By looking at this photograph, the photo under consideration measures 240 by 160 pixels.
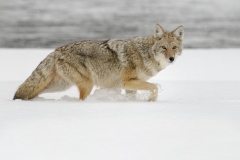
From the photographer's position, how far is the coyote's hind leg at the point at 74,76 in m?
6.89

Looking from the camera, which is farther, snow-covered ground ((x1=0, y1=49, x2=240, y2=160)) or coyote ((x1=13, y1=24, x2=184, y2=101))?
coyote ((x1=13, y1=24, x2=184, y2=101))

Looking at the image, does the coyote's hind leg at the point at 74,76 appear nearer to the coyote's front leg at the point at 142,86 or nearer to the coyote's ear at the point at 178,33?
the coyote's front leg at the point at 142,86

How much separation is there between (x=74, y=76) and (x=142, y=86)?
914mm


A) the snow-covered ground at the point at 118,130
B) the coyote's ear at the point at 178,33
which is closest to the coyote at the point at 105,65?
the coyote's ear at the point at 178,33

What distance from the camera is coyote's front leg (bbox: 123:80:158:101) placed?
22.6 feet

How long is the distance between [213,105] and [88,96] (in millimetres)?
1777

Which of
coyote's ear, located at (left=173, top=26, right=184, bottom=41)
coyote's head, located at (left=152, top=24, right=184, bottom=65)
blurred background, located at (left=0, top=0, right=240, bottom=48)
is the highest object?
coyote's ear, located at (left=173, top=26, right=184, bottom=41)

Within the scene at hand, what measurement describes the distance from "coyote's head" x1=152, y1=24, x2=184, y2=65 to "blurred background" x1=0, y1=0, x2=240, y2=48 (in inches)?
475

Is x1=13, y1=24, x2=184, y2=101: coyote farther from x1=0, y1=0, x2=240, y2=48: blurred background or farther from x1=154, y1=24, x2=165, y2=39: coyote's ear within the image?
x1=0, y1=0, x2=240, y2=48: blurred background

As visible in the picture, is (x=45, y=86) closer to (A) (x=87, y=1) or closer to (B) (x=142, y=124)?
(B) (x=142, y=124)

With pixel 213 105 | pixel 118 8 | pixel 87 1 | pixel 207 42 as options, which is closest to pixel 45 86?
pixel 213 105

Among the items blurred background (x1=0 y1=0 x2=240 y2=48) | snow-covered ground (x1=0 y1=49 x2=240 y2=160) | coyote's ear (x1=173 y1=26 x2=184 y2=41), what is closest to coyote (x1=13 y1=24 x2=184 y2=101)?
coyote's ear (x1=173 y1=26 x2=184 y2=41)

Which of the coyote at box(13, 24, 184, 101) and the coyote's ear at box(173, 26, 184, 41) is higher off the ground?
the coyote's ear at box(173, 26, 184, 41)

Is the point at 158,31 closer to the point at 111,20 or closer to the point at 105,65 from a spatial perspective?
the point at 105,65
